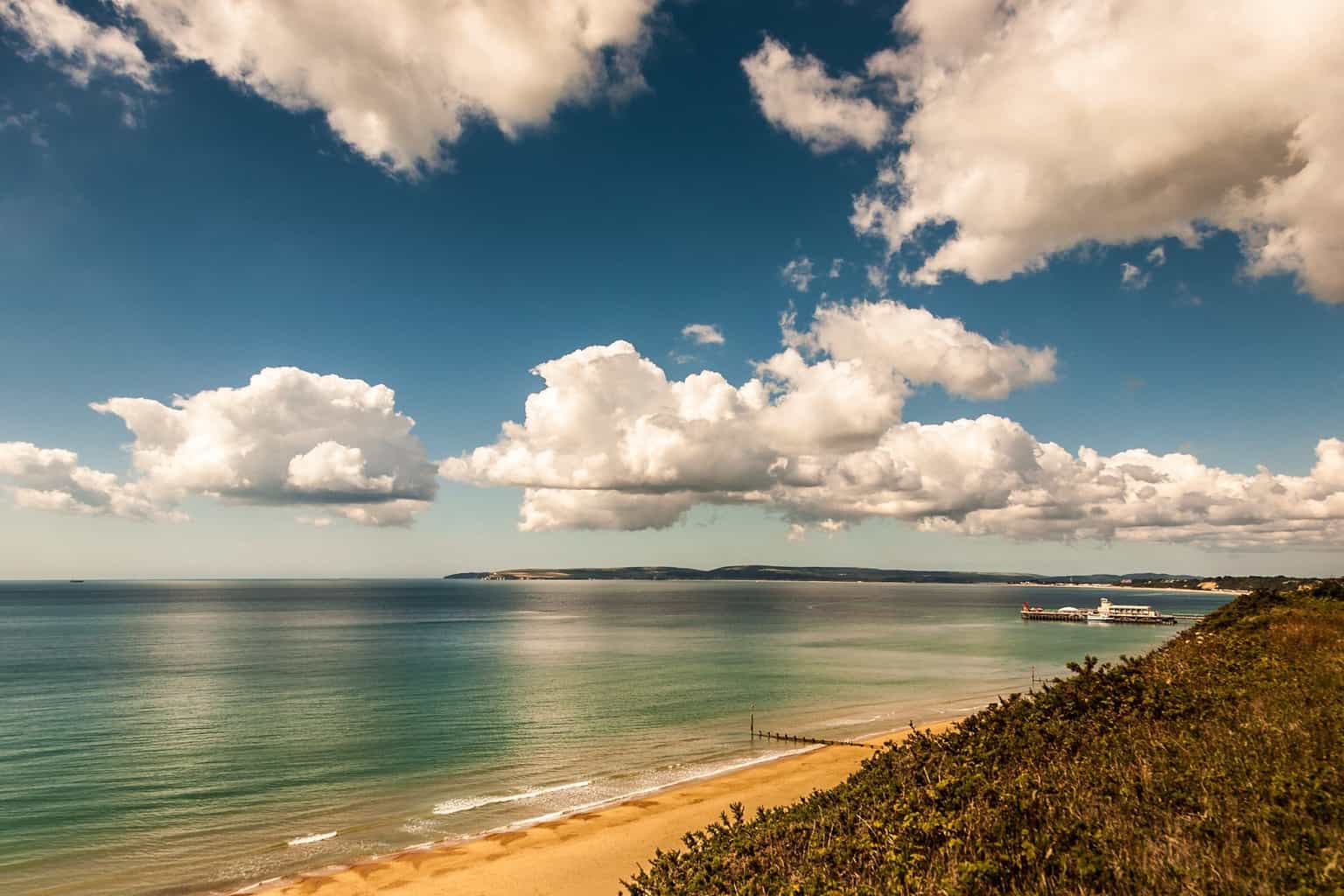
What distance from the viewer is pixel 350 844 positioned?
24547 millimetres

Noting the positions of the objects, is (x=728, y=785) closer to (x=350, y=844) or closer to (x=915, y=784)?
(x=350, y=844)

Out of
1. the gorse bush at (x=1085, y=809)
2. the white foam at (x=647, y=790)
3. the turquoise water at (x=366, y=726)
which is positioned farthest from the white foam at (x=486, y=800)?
the gorse bush at (x=1085, y=809)

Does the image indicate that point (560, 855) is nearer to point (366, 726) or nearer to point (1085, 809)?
point (1085, 809)

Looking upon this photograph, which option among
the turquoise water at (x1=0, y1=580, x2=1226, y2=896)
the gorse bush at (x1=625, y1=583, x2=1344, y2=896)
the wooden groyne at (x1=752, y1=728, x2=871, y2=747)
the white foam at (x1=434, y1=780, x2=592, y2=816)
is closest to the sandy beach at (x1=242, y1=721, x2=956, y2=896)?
the turquoise water at (x1=0, y1=580, x2=1226, y2=896)

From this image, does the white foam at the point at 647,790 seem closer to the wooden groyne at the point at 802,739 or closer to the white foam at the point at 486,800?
the wooden groyne at the point at 802,739

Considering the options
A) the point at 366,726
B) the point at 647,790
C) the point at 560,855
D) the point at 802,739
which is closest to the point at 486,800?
the point at 647,790

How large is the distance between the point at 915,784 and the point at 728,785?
837 inches

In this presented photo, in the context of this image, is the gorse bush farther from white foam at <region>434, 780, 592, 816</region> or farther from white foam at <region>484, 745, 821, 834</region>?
white foam at <region>434, 780, 592, 816</region>

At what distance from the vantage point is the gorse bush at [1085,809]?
280 inches

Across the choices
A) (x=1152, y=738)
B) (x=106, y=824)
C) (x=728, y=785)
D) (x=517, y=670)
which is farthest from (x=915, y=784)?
(x=517, y=670)

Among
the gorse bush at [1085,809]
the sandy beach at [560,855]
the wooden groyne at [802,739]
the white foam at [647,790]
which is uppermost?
the gorse bush at [1085,809]

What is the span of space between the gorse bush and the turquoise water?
2019 centimetres

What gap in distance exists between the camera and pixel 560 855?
73.9ft

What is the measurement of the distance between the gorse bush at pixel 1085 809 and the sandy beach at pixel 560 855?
371 inches
